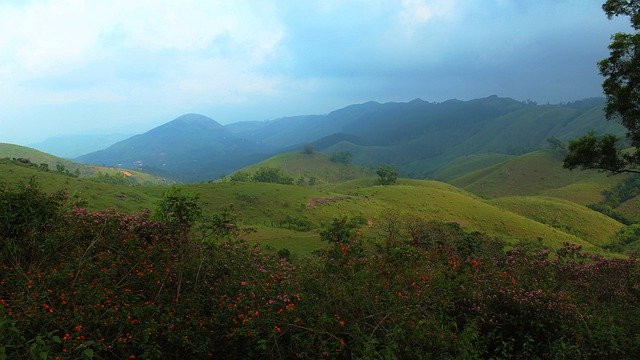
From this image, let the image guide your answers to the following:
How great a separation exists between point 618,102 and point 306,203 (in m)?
51.0

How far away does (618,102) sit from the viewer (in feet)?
51.2

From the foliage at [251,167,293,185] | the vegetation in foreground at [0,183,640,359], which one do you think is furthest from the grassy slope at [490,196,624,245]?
the vegetation in foreground at [0,183,640,359]

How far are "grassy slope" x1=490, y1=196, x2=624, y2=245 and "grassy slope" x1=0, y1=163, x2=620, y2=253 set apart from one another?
1148 centimetres

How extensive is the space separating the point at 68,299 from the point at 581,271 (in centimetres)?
1348

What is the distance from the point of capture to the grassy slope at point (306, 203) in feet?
163

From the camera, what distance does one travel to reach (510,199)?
316 ft

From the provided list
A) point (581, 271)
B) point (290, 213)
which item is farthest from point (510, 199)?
point (581, 271)

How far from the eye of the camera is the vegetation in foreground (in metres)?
6.86

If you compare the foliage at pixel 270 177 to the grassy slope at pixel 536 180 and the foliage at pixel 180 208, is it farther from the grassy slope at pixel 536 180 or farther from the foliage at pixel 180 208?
the foliage at pixel 180 208

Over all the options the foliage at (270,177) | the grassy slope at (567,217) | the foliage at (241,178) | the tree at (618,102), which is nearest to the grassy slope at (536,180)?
the grassy slope at (567,217)

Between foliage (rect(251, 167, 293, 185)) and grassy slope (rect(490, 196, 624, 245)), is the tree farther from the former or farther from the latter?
foliage (rect(251, 167, 293, 185))

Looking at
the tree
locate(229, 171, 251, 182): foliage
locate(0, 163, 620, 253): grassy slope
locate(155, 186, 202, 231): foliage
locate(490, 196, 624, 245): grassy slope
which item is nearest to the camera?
locate(155, 186, 202, 231): foliage

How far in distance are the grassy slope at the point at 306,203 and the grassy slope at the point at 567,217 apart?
37.7 feet

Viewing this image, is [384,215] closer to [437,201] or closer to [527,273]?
[437,201]
